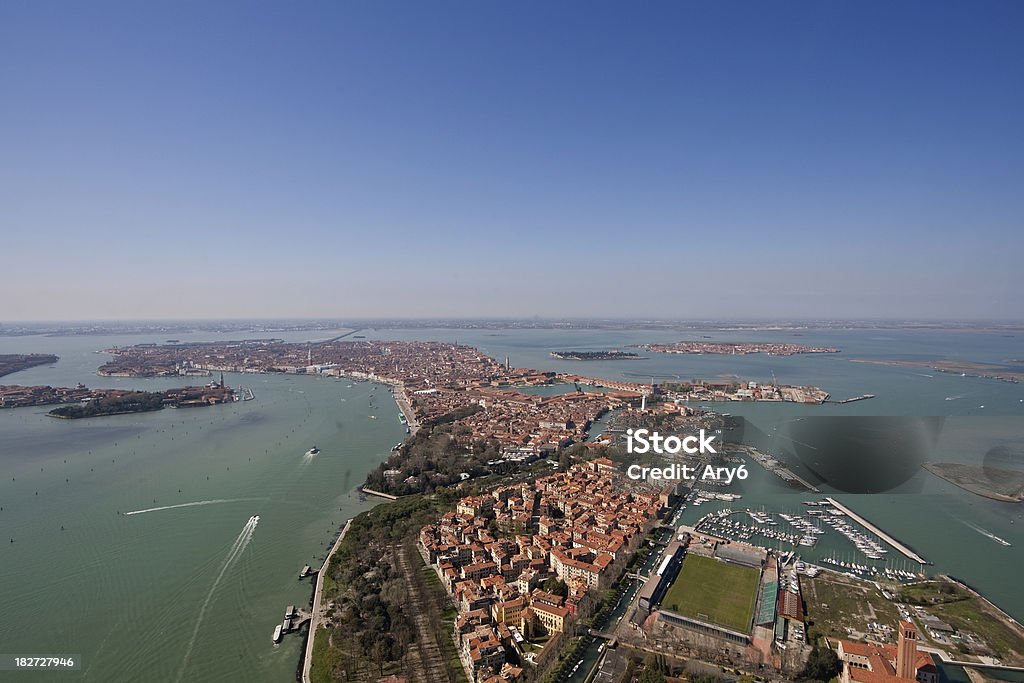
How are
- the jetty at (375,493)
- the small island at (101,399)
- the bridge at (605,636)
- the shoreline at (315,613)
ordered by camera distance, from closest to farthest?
the shoreline at (315,613), the bridge at (605,636), the jetty at (375,493), the small island at (101,399)

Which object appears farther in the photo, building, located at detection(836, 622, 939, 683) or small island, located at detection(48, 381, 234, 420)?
small island, located at detection(48, 381, 234, 420)

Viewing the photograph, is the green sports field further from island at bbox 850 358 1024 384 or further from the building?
island at bbox 850 358 1024 384

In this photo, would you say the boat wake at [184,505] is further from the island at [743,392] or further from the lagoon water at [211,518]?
the island at [743,392]

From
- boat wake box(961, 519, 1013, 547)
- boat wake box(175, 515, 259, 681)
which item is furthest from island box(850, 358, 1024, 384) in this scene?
boat wake box(175, 515, 259, 681)

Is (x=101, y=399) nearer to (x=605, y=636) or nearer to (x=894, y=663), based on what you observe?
(x=605, y=636)

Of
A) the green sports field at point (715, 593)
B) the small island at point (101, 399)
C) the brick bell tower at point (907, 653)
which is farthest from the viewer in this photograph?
the small island at point (101, 399)

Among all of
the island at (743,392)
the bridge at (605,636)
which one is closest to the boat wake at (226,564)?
the bridge at (605,636)

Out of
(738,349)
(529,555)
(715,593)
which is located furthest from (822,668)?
(738,349)
